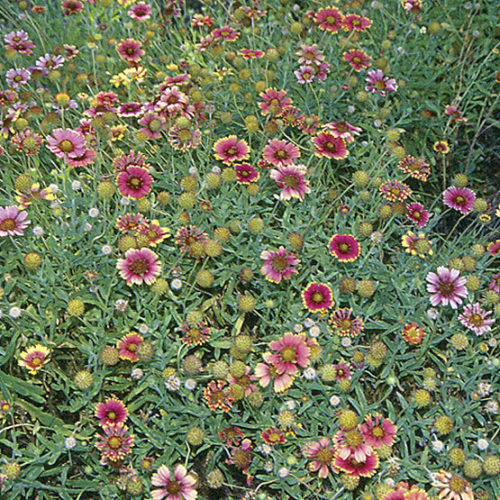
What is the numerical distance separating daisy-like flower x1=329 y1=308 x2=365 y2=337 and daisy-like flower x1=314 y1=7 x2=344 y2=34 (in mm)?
1754

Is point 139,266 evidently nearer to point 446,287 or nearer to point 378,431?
point 378,431

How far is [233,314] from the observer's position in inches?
112

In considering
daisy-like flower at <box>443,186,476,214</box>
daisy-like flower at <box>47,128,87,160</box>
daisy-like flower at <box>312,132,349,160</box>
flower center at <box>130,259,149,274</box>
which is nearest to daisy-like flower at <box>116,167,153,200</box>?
daisy-like flower at <box>47,128,87,160</box>

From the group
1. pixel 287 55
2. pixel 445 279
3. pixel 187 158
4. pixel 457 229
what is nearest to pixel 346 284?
pixel 445 279

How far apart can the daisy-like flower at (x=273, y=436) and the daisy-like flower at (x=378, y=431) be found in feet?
1.05

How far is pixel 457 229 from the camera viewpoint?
145 inches

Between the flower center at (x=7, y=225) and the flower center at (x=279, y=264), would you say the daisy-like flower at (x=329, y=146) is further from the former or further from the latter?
the flower center at (x=7, y=225)

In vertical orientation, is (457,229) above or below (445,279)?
below

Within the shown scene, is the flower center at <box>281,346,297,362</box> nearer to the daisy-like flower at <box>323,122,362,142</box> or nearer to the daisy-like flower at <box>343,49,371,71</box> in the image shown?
the daisy-like flower at <box>323,122,362,142</box>

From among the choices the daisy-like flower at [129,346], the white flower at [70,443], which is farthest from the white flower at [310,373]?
the white flower at [70,443]

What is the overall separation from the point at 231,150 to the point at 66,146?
0.80m

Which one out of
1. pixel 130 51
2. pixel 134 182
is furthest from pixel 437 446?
pixel 130 51

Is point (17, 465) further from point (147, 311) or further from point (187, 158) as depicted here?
point (187, 158)

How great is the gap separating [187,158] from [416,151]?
Result: 157 centimetres
